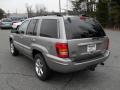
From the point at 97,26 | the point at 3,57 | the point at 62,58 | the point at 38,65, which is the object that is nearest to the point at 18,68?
the point at 38,65

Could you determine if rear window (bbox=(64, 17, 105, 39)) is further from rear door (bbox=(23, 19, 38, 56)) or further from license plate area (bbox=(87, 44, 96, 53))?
rear door (bbox=(23, 19, 38, 56))

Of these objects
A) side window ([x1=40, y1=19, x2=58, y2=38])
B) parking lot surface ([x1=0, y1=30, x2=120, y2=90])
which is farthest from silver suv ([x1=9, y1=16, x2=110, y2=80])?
parking lot surface ([x1=0, y1=30, x2=120, y2=90])

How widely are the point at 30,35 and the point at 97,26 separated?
80.5 inches

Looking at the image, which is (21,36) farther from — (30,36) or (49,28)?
(49,28)

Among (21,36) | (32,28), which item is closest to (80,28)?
(32,28)

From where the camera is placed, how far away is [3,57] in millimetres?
7828

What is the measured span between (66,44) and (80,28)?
678mm

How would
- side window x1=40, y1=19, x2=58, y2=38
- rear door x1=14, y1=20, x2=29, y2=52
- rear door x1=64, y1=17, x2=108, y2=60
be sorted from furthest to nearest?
rear door x1=14, y1=20, x2=29, y2=52 → side window x1=40, y1=19, x2=58, y2=38 → rear door x1=64, y1=17, x2=108, y2=60

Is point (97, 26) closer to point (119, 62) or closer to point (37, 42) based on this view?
point (37, 42)

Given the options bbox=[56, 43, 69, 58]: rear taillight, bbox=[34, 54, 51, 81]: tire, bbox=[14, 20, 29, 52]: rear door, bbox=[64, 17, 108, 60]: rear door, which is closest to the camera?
bbox=[56, 43, 69, 58]: rear taillight

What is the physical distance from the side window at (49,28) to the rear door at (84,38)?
324 mm

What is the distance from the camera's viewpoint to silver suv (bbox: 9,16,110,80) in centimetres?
433

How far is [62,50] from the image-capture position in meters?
4.29

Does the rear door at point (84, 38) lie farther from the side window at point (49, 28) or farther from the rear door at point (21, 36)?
the rear door at point (21, 36)
